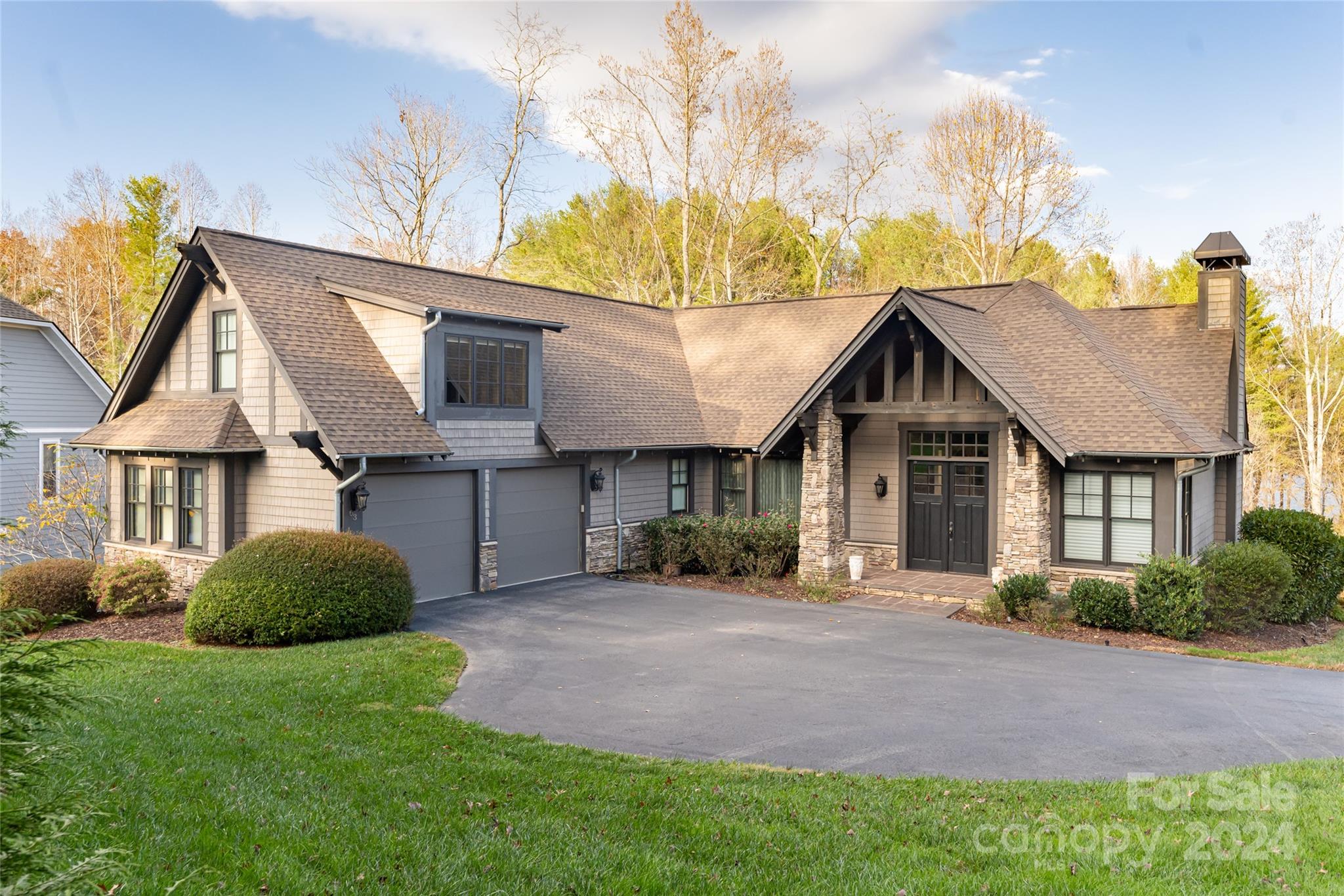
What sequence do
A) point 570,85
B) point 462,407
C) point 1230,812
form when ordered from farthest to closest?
1. point 570,85
2. point 462,407
3. point 1230,812

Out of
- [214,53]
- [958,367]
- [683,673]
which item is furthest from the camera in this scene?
[214,53]

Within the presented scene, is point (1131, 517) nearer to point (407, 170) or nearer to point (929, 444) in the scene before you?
point (929, 444)

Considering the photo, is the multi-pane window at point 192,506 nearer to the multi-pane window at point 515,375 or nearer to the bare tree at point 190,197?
the multi-pane window at point 515,375

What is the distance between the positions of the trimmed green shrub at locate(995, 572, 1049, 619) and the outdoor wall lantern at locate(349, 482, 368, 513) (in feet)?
35.7

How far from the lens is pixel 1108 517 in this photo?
16.2 m

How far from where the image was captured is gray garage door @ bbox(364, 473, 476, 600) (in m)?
15.3

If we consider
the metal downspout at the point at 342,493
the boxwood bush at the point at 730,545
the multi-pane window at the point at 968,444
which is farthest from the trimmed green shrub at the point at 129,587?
the multi-pane window at the point at 968,444

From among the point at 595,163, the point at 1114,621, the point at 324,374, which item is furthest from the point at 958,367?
the point at 595,163

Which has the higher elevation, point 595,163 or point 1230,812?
point 595,163

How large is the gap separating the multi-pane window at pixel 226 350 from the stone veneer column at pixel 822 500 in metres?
11.1

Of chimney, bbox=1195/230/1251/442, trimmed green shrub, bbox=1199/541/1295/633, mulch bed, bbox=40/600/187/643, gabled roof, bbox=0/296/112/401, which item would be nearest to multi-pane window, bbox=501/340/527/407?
mulch bed, bbox=40/600/187/643

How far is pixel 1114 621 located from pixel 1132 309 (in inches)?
371

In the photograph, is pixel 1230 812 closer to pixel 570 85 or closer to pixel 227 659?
pixel 227 659

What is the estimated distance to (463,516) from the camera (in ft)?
54.7
